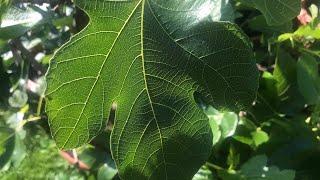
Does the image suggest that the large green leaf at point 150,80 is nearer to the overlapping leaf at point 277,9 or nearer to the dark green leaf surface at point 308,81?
the overlapping leaf at point 277,9

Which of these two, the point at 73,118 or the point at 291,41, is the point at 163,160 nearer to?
the point at 73,118

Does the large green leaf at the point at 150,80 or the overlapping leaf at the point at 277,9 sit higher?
the overlapping leaf at the point at 277,9

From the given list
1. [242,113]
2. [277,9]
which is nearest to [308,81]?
[242,113]

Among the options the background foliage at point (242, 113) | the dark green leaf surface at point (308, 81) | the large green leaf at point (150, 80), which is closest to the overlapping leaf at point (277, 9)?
the large green leaf at point (150, 80)

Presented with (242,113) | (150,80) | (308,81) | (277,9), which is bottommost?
(242,113)

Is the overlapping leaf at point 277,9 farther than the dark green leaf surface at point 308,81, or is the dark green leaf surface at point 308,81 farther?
the dark green leaf surface at point 308,81

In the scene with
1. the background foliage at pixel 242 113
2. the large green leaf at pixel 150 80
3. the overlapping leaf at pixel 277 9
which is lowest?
the background foliage at pixel 242 113

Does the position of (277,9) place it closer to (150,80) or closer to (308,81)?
(150,80)

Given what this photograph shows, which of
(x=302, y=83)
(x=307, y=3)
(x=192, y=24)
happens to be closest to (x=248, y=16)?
(x=307, y=3)
